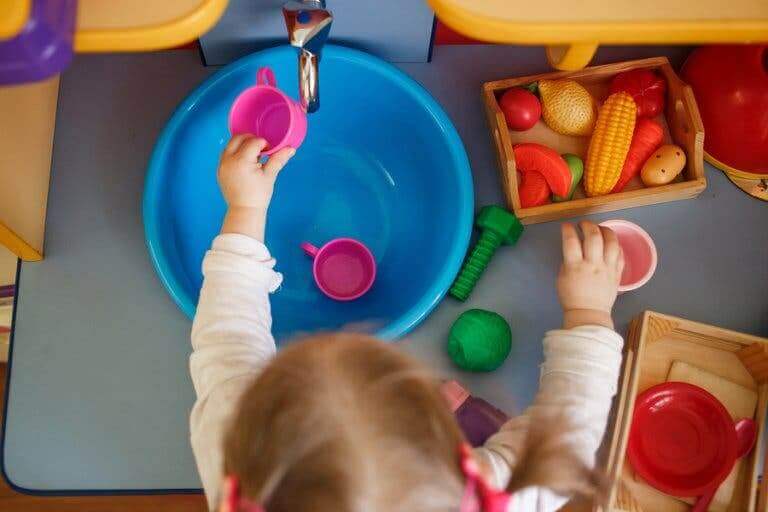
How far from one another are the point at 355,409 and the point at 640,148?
1.62 feet

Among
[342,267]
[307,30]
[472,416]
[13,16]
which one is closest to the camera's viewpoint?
[13,16]

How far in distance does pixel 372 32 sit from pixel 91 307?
18.4 inches

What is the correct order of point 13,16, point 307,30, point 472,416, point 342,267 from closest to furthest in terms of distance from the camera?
point 13,16
point 307,30
point 472,416
point 342,267

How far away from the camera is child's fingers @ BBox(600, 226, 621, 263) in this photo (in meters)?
0.70

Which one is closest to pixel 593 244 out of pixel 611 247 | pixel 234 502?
pixel 611 247

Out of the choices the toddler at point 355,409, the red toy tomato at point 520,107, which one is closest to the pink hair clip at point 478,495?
the toddler at point 355,409

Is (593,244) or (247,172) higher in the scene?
(593,244)

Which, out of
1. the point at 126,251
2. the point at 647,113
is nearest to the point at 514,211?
the point at 647,113

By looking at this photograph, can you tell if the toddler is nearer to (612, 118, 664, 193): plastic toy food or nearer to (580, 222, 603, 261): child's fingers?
(580, 222, 603, 261): child's fingers

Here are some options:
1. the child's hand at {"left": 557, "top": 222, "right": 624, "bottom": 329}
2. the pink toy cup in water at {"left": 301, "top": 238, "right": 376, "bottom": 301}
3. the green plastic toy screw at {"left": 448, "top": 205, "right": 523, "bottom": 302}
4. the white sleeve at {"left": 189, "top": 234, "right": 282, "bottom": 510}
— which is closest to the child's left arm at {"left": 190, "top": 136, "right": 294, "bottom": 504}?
the white sleeve at {"left": 189, "top": 234, "right": 282, "bottom": 510}

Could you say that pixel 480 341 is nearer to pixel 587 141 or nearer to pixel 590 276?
pixel 590 276

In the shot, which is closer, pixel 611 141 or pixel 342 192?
pixel 611 141

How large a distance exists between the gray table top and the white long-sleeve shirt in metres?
0.10

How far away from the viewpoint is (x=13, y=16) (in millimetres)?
436
